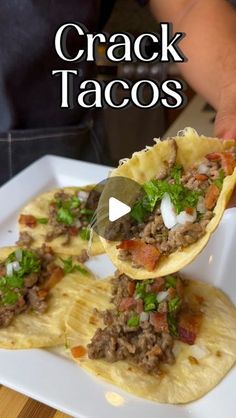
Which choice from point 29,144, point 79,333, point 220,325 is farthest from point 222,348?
point 29,144

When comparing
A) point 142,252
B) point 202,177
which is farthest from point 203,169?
point 142,252

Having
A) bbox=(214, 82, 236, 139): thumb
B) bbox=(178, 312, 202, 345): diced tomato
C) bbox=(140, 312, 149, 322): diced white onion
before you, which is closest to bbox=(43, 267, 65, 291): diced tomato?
bbox=(140, 312, 149, 322): diced white onion

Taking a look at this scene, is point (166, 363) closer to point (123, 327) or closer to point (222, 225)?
point (123, 327)

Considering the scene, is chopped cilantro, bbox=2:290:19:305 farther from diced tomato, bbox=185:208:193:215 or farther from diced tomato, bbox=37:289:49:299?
diced tomato, bbox=185:208:193:215

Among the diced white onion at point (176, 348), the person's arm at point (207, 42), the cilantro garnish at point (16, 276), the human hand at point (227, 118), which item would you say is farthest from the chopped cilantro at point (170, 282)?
the person's arm at point (207, 42)

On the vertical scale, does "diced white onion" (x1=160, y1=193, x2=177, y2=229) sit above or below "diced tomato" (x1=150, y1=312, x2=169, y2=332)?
above

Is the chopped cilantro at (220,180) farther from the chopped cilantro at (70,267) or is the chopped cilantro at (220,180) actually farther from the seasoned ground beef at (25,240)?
the seasoned ground beef at (25,240)

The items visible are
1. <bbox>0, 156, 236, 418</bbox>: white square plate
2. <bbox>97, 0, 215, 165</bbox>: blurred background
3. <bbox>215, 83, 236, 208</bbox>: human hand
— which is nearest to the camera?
<bbox>0, 156, 236, 418</bbox>: white square plate
